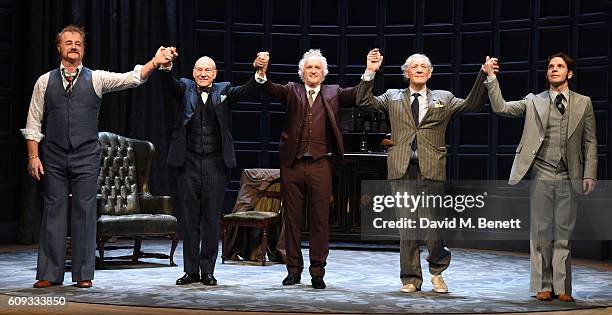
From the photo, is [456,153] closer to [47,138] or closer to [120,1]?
[120,1]

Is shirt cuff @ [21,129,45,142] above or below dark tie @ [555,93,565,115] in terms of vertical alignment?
below

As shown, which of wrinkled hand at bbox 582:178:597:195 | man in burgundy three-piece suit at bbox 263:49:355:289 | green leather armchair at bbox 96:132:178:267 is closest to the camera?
wrinkled hand at bbox 582:178:597:195

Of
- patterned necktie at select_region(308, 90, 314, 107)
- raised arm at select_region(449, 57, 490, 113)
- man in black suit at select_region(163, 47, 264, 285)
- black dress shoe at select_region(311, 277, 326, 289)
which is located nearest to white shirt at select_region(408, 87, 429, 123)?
raised arm at select_region(449, 57, 490, 113)

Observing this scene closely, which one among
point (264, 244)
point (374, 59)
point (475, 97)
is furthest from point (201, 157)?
point (475, 97)

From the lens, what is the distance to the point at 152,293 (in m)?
5.50

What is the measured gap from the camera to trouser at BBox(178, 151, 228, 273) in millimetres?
5906

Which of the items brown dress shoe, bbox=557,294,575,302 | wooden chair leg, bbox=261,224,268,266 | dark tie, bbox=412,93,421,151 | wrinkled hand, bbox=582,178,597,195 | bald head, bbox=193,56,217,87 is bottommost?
brown dress shoe, bbox=557,294,575,302

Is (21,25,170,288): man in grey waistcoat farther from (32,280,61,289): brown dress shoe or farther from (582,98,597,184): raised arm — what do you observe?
(582,98,597,184): raised arm

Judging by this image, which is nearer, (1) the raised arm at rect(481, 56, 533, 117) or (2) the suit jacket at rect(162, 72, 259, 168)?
(1) the raised arm at rect(481, 56, 533, 117)

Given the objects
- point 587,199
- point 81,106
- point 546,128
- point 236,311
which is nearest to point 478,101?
point 546,128

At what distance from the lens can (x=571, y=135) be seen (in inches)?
212

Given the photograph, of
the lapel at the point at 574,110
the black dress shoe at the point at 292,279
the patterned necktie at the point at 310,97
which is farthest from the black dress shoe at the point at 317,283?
the lapel at the point at 574,110

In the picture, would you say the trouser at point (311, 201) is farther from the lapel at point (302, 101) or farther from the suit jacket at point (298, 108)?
the lapel at point (302, 101)

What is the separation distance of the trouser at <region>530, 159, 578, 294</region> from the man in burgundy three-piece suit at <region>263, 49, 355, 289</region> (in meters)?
1.29
